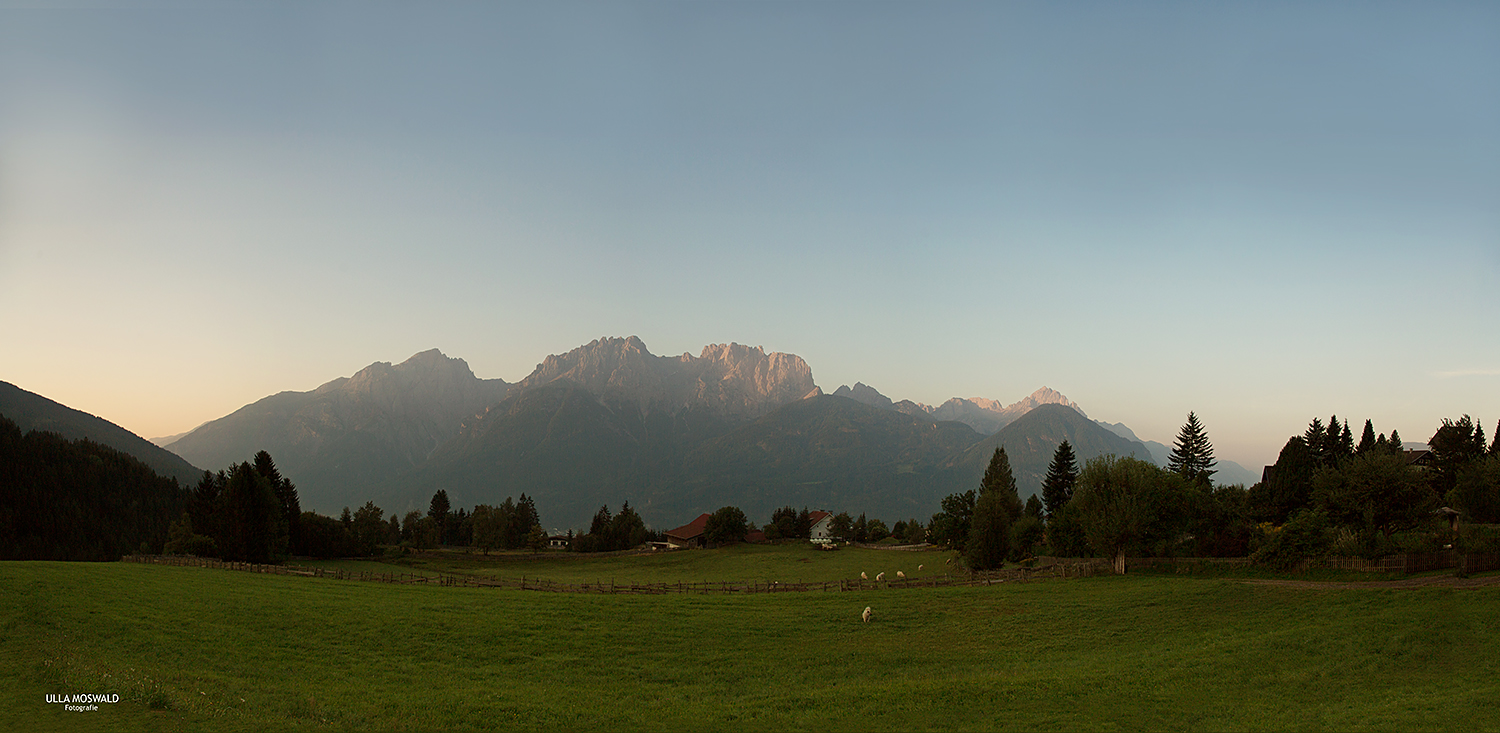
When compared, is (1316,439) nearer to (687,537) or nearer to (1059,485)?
(1059,485)

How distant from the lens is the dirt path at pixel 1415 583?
37.8 metres

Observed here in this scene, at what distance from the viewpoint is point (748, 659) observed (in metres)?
33.4

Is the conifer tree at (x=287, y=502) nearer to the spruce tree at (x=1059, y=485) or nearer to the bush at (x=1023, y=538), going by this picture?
the bush at (x=1023, y=538)

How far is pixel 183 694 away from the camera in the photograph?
23.6m

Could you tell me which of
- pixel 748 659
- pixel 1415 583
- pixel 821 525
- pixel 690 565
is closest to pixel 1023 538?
pixel 1415 583

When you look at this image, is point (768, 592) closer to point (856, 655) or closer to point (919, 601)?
point (919, 601)

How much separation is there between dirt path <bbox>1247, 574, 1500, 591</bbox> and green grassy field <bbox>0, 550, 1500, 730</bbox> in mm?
1856

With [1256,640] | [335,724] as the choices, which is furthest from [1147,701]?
[335,724]

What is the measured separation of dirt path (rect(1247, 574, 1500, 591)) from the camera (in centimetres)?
3775

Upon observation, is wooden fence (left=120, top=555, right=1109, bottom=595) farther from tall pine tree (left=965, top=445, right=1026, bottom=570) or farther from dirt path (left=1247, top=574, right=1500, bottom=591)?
dirt path (left=1247, top=574, right=1500, bottom=591)

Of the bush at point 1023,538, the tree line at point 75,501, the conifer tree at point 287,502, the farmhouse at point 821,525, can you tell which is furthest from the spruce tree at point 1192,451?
the tree line at point 75,501

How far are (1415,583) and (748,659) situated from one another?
38.7 metres

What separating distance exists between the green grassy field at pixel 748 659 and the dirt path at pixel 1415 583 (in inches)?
73.1

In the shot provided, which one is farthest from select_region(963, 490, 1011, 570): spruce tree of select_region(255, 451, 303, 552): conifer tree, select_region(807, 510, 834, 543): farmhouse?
select_region(255, 451, 303, 552): conifer tree
